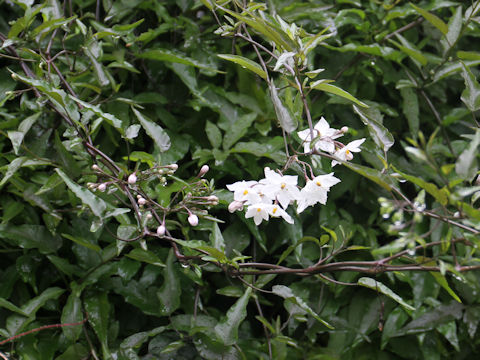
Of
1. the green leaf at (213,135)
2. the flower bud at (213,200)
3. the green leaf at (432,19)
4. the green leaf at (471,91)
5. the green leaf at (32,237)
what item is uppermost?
the green leaf at (432,19)

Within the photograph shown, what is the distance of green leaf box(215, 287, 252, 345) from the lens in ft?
3.74

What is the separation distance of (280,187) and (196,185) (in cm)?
21

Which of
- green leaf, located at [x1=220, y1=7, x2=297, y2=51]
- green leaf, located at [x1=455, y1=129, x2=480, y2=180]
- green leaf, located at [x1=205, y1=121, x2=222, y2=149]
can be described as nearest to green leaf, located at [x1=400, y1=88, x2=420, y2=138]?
green leaf, located at [x1=205, y1=121, x2=222, y2=149]

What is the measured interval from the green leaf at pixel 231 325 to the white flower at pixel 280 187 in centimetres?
Answer: 33

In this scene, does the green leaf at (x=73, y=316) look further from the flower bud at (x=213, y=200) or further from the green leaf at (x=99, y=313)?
the flower bud at (x=213, y=200)

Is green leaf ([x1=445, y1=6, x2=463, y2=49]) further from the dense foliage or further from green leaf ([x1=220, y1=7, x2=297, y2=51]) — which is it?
green leaf ([x1=220, y1=7, x2=297, y2=51])

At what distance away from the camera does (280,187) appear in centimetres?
93

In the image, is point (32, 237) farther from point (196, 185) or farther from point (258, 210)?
point (258, 210)

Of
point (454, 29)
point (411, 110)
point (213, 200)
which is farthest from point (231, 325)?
point (454, 29)

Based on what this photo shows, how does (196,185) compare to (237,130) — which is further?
(237,130)

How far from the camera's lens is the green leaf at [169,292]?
1244 mm

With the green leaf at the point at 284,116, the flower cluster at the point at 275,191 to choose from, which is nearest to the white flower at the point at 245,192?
the flower cluster at the point at 275,191

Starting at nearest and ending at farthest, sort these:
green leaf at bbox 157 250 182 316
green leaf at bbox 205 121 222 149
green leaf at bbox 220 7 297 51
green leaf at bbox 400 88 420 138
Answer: green leaf at bbox 220 7 297 51 < green leaf at bbox 157 250 182 316 < green leaf at bbox 205 121 222 149 < green leaf at bbox 400 88 420 138

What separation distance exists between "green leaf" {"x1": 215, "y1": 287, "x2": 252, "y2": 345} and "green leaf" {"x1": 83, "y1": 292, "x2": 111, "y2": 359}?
29 centimetres
